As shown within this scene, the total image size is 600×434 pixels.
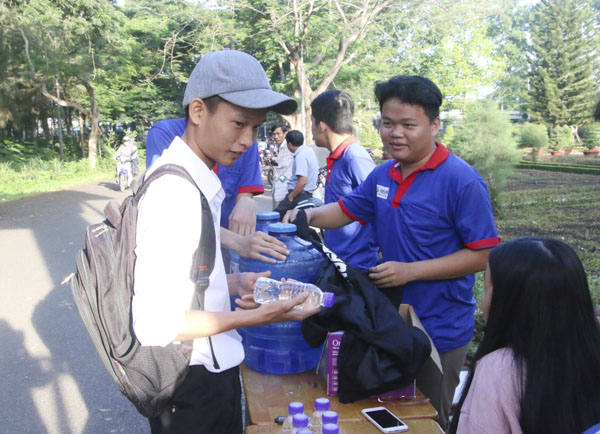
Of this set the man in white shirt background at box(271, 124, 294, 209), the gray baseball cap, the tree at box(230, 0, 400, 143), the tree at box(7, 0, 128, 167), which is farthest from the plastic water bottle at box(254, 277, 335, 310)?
the tree at box(230, 0, 400, 143)

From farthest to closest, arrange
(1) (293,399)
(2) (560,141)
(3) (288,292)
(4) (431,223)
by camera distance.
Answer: (2) (560,141) → (4) (431,223) → (3) (288,292) → (1) (293,399)

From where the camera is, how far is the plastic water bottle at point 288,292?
2.14 metres

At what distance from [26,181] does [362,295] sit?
21.7m

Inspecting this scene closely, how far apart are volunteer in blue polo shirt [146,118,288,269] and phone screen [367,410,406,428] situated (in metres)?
0.75

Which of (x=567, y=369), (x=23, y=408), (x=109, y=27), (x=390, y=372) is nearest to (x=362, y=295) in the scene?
(x=390, y=372)

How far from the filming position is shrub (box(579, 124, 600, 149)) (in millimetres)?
39862

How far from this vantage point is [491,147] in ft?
42.0

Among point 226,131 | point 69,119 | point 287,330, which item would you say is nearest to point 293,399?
point 287,330

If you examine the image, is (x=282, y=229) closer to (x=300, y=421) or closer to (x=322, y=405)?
(x=322, y=405)

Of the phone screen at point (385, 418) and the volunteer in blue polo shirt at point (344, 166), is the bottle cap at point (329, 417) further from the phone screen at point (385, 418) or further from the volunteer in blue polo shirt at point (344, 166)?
the volunteer in blue polo shirt at point (344, 166)

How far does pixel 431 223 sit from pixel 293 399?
101 centimetres

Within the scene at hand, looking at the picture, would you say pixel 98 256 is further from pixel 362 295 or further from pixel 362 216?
pixel 362 216

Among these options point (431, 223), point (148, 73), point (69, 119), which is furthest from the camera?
point (69, 119)

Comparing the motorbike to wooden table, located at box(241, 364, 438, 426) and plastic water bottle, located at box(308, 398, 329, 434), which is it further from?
plastic water bottle, located at box(308, 398, 329, 434)
